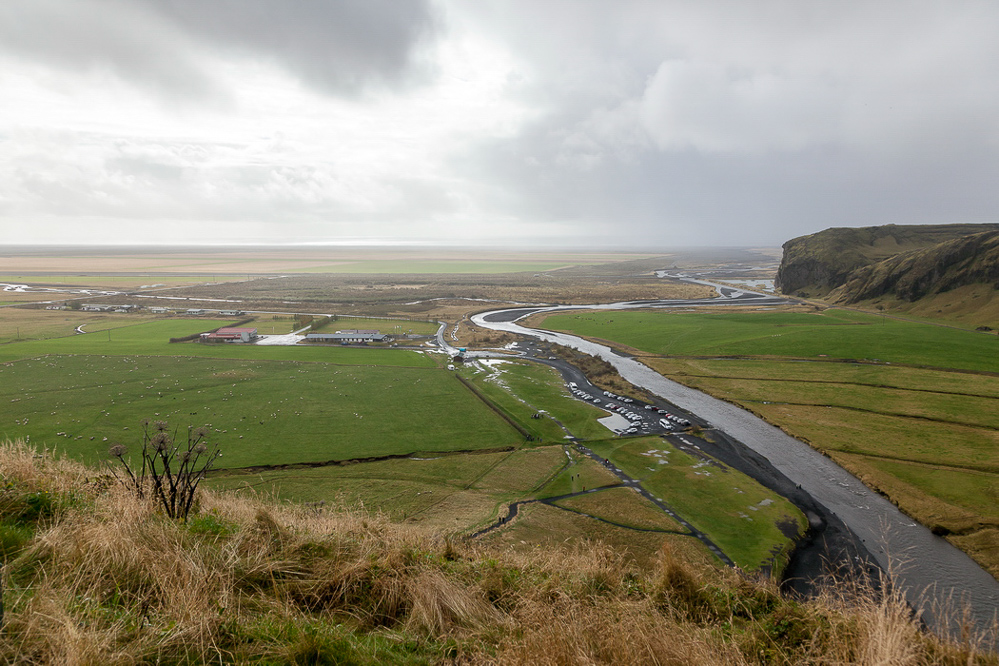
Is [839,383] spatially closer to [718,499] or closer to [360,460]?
[718,499]

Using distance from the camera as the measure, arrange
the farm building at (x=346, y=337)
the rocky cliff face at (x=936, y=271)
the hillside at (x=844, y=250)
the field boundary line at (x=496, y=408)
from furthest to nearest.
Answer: the hillside at (x=844, y=250) → the rocky cliff face at (x=936, y=271) → the farm building at (x=346, y=337) → the field boundary line at (x=496, y=408)

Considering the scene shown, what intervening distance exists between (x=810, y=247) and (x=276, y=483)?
503ft

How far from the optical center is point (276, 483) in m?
26.0

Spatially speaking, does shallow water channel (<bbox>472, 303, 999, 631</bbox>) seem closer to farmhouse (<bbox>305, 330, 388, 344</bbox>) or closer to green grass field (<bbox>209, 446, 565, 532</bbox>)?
green grass field (<bbox>209, 446, 565, 532</bbox>)

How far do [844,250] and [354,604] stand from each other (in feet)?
520

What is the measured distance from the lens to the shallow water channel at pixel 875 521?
18188 millimetres

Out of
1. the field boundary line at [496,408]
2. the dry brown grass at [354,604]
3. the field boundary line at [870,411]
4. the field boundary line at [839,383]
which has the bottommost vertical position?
the field boundary line at [496,408]

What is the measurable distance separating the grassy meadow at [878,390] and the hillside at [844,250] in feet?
167

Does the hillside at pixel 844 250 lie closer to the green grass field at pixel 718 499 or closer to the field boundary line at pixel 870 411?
the field boundary line at pixel 870 411

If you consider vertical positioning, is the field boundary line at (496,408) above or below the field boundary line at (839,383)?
below

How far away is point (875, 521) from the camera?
957 inches

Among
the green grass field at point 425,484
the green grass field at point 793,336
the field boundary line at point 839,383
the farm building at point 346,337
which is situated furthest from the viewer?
the farm building at point 346,337

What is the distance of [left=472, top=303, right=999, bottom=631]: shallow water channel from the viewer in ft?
59.7

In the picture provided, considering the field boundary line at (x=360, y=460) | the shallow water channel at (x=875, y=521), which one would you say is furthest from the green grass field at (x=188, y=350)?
the shallow water channel at (x=875, y=521)
